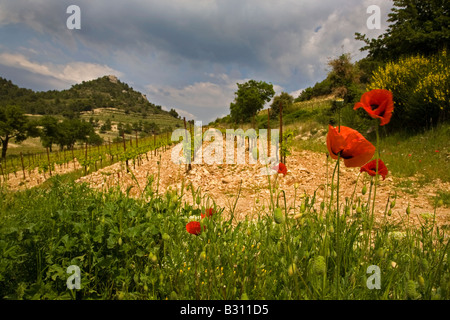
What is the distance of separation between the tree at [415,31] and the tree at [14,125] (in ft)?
203

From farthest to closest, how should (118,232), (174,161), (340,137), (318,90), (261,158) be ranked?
(318,90) < (174,161) < (261,158) < (118,232) < (340,137)

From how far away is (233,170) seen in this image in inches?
334

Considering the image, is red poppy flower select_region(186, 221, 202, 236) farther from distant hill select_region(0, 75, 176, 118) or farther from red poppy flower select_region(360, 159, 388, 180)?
distant hill select_region(0, 75, 176, 118)

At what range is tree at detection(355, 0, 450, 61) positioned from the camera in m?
10.1

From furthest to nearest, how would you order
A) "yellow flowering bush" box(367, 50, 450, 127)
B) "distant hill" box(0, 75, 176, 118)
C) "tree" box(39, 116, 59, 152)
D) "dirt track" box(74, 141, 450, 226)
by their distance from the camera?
"distant hill" box(0, 75, 176, 118) → "tree" box(39, 116, 59, 152) → "yellow flowering bush" box(367, 50, 450, 127) → "dirt track" box(74, 141, 450, 226)

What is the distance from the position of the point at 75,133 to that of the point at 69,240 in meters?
82.7

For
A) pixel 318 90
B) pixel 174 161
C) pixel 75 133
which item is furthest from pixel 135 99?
pixel 174 161

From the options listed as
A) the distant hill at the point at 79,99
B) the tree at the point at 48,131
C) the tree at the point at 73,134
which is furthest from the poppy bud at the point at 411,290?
the distant hill at the point at 79,99

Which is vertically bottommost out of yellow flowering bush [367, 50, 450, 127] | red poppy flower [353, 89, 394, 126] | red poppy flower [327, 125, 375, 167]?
red poppy flower [327, 125, 375, 167]

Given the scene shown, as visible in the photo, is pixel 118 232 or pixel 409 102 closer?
pixel 118 232

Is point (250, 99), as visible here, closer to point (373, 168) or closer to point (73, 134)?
point (373, 168)

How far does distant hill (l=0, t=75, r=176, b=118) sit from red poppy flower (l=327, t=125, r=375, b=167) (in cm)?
13132

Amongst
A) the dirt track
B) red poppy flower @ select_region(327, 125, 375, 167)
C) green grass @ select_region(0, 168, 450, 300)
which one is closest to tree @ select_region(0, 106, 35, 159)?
the dirt track

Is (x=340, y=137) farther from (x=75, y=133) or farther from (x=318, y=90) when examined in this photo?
Result: (x=75, y=133)
